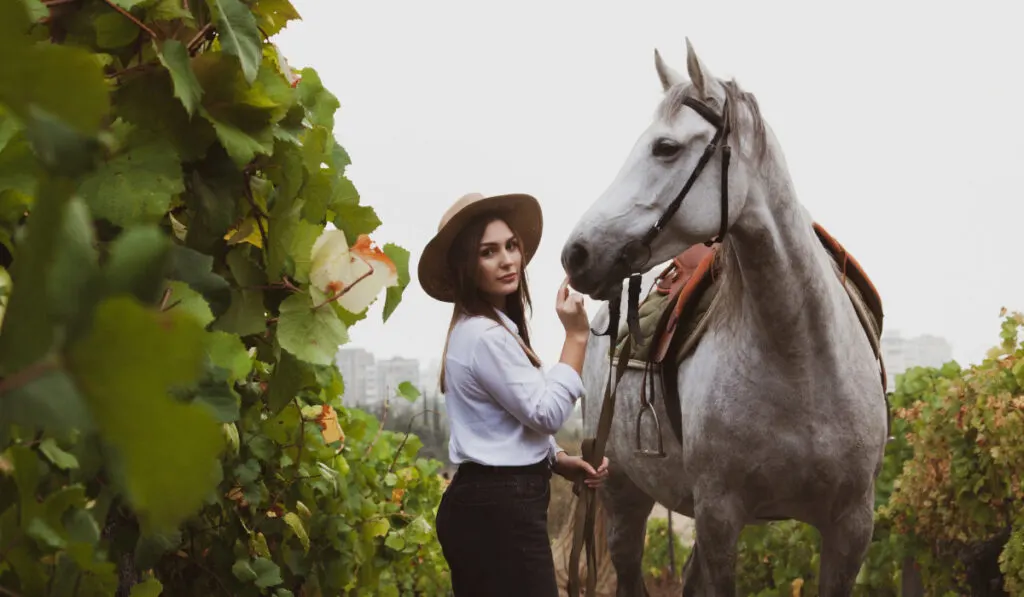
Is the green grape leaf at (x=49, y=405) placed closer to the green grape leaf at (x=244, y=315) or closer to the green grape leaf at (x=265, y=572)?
the green grape leaf at (x=244, y=315)

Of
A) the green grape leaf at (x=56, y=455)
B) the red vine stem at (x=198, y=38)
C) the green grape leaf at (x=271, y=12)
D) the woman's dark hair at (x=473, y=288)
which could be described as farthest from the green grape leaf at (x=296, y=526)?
the green grape leaf at (x=56, y=455)

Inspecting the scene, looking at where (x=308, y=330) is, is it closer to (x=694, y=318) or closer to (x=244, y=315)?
(x=244, y=315)

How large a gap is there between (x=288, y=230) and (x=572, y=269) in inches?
61.4

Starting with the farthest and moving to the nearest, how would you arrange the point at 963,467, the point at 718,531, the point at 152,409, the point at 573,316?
the point at 963,467
the point at 718,531
the point at 573,316
the point at 152,409

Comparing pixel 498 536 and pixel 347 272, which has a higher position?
pixel 347 272

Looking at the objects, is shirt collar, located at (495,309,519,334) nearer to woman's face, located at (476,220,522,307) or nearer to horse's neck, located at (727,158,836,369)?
woman's face, located at (476,220,522,307)

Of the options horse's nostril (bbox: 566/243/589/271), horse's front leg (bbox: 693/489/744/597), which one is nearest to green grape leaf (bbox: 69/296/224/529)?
horse's nostril (bbox: 566/243/589/271)

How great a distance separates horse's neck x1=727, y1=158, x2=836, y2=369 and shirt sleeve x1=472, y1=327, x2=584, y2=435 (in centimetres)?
82

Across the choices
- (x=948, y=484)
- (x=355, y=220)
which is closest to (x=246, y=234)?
(x=355, y=220)

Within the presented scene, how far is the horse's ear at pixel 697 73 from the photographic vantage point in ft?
9.65

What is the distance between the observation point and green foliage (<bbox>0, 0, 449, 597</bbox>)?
0.24m

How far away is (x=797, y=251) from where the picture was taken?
3053 mm

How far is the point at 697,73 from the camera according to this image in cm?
296

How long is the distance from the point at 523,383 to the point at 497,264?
345mm
